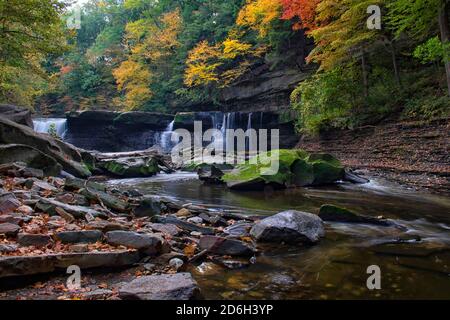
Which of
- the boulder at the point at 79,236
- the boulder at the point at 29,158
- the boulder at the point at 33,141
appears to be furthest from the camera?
the boulder at the point at 33,141

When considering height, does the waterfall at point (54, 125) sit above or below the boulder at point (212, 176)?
above

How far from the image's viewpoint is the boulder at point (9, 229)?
4.50 m

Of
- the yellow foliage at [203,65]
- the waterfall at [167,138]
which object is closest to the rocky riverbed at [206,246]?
the waterfall at [167,138]

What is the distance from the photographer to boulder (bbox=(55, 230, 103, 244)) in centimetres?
468

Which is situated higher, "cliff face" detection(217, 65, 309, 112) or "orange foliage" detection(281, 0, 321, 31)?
"orange foliage" detection(281, 0, 321, 31)

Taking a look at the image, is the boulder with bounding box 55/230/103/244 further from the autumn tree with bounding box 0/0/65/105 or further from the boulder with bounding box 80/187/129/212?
the autumn tree with bounding box 0/0/65/105

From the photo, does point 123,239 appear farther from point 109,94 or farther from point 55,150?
point 109,94

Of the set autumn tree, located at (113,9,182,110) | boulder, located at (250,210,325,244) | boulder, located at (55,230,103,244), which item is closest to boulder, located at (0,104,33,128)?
boulder, located at (55,230,103,244)

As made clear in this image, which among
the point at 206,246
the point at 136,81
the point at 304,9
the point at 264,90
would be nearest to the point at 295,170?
the point at 206,246

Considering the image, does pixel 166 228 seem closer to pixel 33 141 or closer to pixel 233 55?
pixel 33 141

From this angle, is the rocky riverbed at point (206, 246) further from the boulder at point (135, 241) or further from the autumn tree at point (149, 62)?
the autumn tree at point (149, 62)

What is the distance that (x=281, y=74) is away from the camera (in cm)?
2730

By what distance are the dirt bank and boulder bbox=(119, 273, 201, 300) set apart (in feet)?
33.4

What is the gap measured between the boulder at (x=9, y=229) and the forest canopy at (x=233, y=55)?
34.1ft
